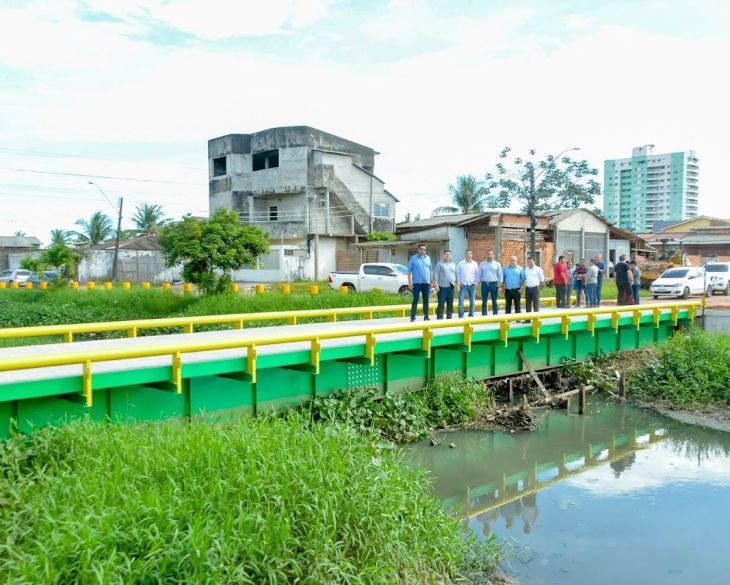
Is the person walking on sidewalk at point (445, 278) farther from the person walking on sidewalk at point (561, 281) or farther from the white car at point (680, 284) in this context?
the white car at point (680, 284)

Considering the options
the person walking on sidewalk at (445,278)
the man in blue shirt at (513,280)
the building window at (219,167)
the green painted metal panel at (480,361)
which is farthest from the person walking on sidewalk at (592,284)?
the building window at (219,167)

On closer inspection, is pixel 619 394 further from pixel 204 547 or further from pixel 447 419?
pixel 204 547

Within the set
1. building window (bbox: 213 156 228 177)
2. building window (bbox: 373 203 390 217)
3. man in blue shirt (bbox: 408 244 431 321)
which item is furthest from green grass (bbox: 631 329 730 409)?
building window (bbox: 213 156 228 177)

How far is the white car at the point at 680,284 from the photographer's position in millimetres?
28422

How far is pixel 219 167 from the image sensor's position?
54.8m

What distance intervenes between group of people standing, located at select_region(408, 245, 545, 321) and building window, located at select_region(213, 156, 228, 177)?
1623 inches

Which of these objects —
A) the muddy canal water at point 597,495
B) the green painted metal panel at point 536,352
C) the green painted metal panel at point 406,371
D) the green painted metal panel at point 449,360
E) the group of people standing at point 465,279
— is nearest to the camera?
the muddy canal water at point 597,495

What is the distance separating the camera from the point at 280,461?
6.50 metres

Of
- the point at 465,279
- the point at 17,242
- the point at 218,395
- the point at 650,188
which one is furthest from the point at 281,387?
the point at 650,188

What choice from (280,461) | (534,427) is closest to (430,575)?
(280,461)

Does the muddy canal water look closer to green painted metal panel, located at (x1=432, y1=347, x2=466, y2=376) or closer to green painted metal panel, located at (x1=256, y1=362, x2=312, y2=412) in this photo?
green painted metal panel, located at (x1=432, y1=347, x2=466, y2=376)

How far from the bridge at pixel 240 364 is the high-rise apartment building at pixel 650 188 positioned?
127 meters

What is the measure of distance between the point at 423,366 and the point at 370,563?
265 inches

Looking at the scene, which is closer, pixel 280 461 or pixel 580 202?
pixel 280 461
